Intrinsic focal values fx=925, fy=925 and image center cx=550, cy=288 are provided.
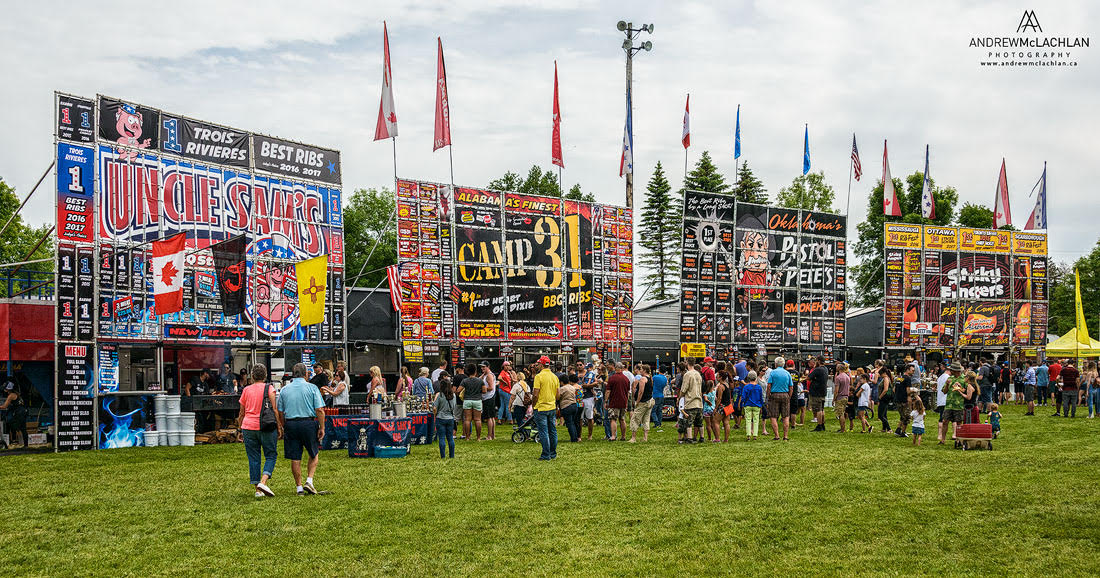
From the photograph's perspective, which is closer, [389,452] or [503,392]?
[389,452]

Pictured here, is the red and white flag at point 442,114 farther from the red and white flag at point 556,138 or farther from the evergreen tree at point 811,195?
the evergreen tree at point 811,195

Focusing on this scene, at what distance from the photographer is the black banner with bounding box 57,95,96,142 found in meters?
18.8

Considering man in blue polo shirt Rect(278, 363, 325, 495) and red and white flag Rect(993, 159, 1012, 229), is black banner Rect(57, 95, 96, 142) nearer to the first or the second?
man in blue polo shirt Rect(278, 363, 325, 495)

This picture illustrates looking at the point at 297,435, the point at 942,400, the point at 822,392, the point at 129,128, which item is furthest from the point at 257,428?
the point at 822,392

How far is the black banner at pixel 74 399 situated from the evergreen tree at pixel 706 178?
47.9 m

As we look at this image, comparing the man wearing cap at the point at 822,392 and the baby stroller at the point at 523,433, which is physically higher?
the man wearing cap at the point at 822,392

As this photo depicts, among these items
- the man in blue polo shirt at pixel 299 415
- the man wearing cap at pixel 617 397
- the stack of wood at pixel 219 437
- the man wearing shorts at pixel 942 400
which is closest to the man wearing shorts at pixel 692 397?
the man wearing cap at pixel 617 397

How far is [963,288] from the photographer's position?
39.6 m

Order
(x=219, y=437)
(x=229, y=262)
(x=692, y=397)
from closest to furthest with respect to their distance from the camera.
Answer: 1. (x=692, y=397)
2. (x=229, y=262)
3. (x=219, y=437)

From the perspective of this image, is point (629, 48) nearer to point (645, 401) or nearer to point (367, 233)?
point (645, 401)

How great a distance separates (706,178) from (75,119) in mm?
48367

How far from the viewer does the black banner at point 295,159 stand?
898 inches

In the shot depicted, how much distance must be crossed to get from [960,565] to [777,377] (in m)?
11.3

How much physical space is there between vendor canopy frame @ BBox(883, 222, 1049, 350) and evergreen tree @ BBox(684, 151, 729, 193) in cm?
2319
